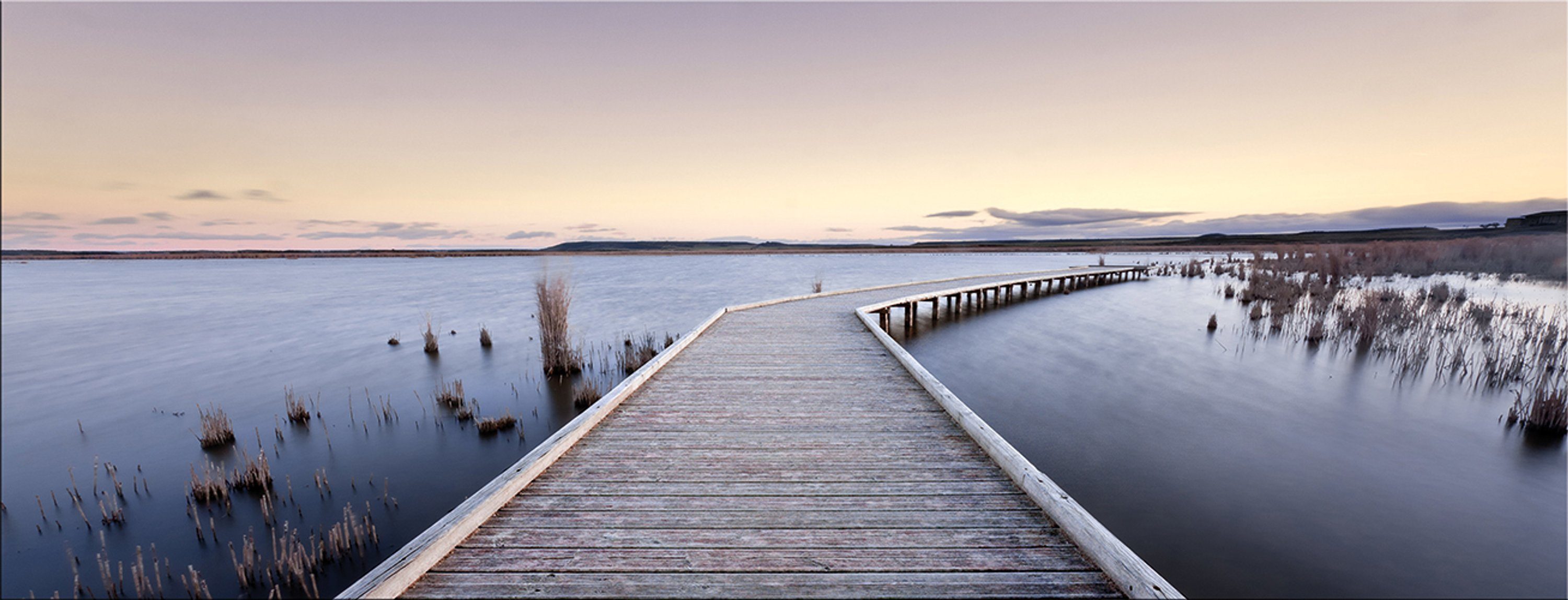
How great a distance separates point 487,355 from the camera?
13.1m

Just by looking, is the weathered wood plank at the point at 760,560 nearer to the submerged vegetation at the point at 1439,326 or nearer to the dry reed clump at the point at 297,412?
the dry reed clump at the point at 297,412

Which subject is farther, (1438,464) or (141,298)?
(141,298)

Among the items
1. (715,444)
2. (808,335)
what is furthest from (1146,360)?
(715,444)

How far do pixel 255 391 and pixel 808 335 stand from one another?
10.2 m

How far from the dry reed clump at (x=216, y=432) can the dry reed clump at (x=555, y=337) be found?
4376mm

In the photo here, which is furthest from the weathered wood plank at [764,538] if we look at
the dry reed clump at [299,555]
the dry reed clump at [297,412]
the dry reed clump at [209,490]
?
the dry reed clump at [297,412]

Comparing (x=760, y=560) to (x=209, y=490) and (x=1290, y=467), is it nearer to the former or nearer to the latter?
(x=209, y=490)

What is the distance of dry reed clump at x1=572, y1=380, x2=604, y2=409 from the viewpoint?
873 centimetres

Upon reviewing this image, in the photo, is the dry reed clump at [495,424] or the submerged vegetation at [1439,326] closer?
the dry reed clump at [495,424]

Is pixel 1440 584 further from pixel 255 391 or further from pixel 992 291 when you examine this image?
pixel 992 291

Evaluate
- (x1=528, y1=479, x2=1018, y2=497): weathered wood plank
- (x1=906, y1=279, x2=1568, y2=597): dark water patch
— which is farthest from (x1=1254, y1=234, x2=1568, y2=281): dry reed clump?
(x1=528, y1=479, x2=1018, y2=497): weathered wood plank

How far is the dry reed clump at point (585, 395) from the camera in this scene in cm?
873

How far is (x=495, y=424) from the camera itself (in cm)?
800

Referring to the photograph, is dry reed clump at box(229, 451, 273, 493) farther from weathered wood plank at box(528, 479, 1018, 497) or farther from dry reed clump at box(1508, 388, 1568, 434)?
dry reed clump at box(1508, 388, 1568, 434)
